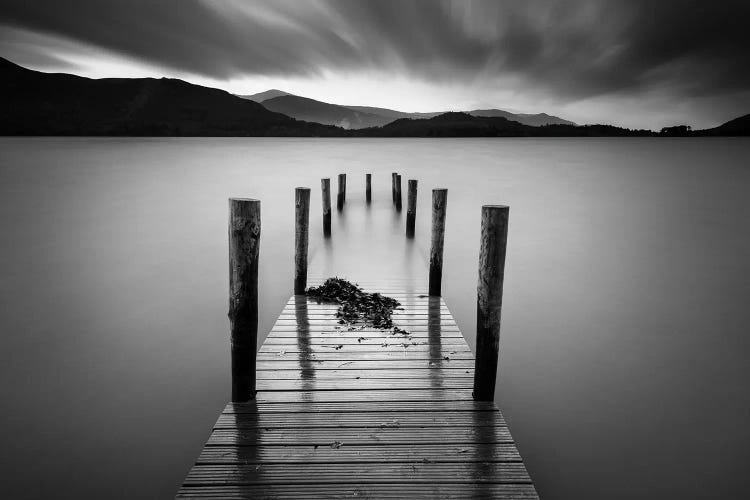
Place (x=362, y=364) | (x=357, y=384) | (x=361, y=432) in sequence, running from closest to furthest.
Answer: (x=361, y=432) → (x=357, y=384) → (x=362, y=364)

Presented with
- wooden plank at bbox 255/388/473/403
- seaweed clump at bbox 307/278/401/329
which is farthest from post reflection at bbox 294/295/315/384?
seaweed clump at bbox 307/278/401/329

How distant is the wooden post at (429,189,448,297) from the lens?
6910mm

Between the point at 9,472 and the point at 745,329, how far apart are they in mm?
10155

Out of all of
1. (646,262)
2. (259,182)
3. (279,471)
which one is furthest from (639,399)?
(259,182)

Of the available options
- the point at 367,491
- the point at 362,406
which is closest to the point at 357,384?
the point at 362,406

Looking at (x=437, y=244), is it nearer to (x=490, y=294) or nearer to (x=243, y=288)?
(x=490, y=294)

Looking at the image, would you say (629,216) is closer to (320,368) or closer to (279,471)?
(320,368)

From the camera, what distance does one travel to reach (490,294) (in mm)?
3820

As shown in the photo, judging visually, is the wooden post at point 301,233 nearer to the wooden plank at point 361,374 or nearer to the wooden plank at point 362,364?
the wooden plank at point 362,364

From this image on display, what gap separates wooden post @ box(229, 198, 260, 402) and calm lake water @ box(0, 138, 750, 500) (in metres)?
1.29

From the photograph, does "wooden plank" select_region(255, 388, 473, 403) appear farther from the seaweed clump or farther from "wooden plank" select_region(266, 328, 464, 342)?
the seaweed clump

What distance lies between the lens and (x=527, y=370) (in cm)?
620

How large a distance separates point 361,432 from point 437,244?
4.32 meters

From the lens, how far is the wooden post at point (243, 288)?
143 inches
